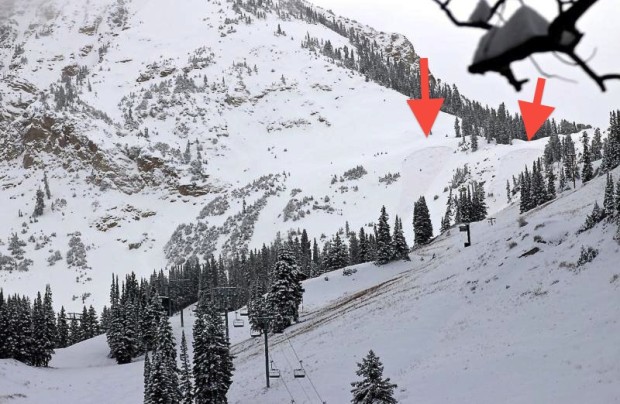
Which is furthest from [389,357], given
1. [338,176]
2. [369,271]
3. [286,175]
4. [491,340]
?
[286,175]

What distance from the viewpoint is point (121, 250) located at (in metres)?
192

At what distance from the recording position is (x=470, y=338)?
122 ft

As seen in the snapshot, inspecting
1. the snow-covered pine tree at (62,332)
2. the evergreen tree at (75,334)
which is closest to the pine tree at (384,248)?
the snow-covered pine tree at (62,332)

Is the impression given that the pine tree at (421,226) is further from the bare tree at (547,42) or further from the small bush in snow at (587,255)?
the bare tree at (547,42)

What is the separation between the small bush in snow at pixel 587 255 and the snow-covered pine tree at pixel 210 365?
27670mm

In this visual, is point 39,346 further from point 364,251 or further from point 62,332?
point 364,251

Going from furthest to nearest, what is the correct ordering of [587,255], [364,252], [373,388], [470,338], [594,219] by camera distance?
[364,252], [594,219], [587,255], [470,338], [373,388]

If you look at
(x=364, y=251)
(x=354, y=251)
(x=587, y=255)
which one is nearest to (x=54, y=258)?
(x=354, y=251)

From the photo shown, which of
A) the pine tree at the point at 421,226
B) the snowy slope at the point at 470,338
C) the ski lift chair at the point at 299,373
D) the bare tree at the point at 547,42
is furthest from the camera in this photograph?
the pine tree at the point at 421,226

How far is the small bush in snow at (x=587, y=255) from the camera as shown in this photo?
129 ft

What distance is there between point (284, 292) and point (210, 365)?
30.7 m

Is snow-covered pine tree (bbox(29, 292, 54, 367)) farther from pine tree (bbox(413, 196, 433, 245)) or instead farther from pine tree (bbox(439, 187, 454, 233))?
pine tree (bbox(439, 187, 454, 233))

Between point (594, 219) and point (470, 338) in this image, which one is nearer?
point (470, 338)

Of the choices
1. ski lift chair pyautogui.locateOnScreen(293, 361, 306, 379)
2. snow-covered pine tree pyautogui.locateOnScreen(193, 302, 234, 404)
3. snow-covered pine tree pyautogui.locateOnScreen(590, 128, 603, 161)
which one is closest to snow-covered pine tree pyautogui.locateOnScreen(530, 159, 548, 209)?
snow-covered pine tree pyautogui.locateOnScreen(590, 128, 603, 161)
